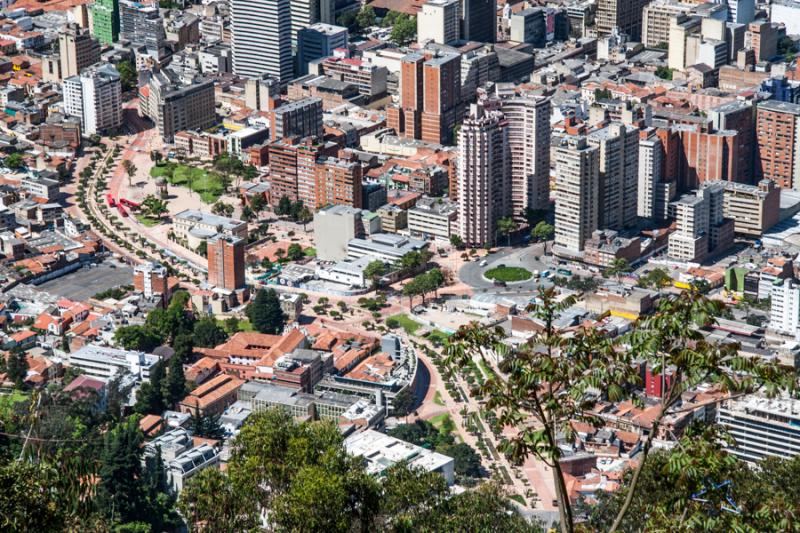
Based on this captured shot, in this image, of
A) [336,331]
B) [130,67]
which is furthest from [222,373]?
[130,67]

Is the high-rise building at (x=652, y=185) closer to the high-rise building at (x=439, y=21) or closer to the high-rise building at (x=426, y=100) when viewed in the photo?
the high-rise building at (x=426, y=100)

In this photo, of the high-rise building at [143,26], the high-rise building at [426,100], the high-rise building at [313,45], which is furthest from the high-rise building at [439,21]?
the high-rise building at [143,26]

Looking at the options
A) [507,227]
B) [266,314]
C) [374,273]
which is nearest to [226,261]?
[266,314]

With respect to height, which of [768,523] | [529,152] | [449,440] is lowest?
[449,440]

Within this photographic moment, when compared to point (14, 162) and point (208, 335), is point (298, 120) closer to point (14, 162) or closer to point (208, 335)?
point (14, 162)

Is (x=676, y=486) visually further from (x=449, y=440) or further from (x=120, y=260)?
(x=120, y=260)

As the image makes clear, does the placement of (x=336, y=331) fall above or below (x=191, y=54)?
below

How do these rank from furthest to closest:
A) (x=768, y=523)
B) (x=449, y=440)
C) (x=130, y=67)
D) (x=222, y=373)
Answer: (x=130, y=67) → (x=222, y=373) → (x=449, y=440) → (x=768, y=523)
